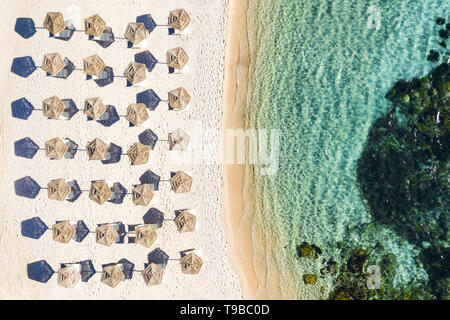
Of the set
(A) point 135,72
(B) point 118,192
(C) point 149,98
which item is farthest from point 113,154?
(A) point 135,72

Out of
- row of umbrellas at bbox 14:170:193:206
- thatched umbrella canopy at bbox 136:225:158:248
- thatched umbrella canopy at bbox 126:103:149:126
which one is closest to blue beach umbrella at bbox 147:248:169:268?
thatched umbrella canopy at bbox 136:225:158:248

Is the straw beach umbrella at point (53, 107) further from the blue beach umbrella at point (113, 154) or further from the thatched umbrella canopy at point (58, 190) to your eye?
the thatched umbrella canopy at point (58, 190)

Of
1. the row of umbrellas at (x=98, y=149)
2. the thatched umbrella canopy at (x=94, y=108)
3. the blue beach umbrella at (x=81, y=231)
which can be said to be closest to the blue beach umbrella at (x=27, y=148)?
the row of umbrellas at (x=98, y=149)

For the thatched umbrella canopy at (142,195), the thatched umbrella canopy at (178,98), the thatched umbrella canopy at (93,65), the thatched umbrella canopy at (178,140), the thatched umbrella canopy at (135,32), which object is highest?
the thatched umbrella canopy at (135,32)

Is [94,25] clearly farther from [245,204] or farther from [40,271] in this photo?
[40,271]

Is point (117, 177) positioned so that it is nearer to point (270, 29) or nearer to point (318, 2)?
point (270, 29)

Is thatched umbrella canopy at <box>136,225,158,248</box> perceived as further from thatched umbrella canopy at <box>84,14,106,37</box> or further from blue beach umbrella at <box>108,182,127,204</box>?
thatched umbrella canopy at <box>84,14,106,37</box>

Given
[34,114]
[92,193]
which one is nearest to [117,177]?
[92,193]
